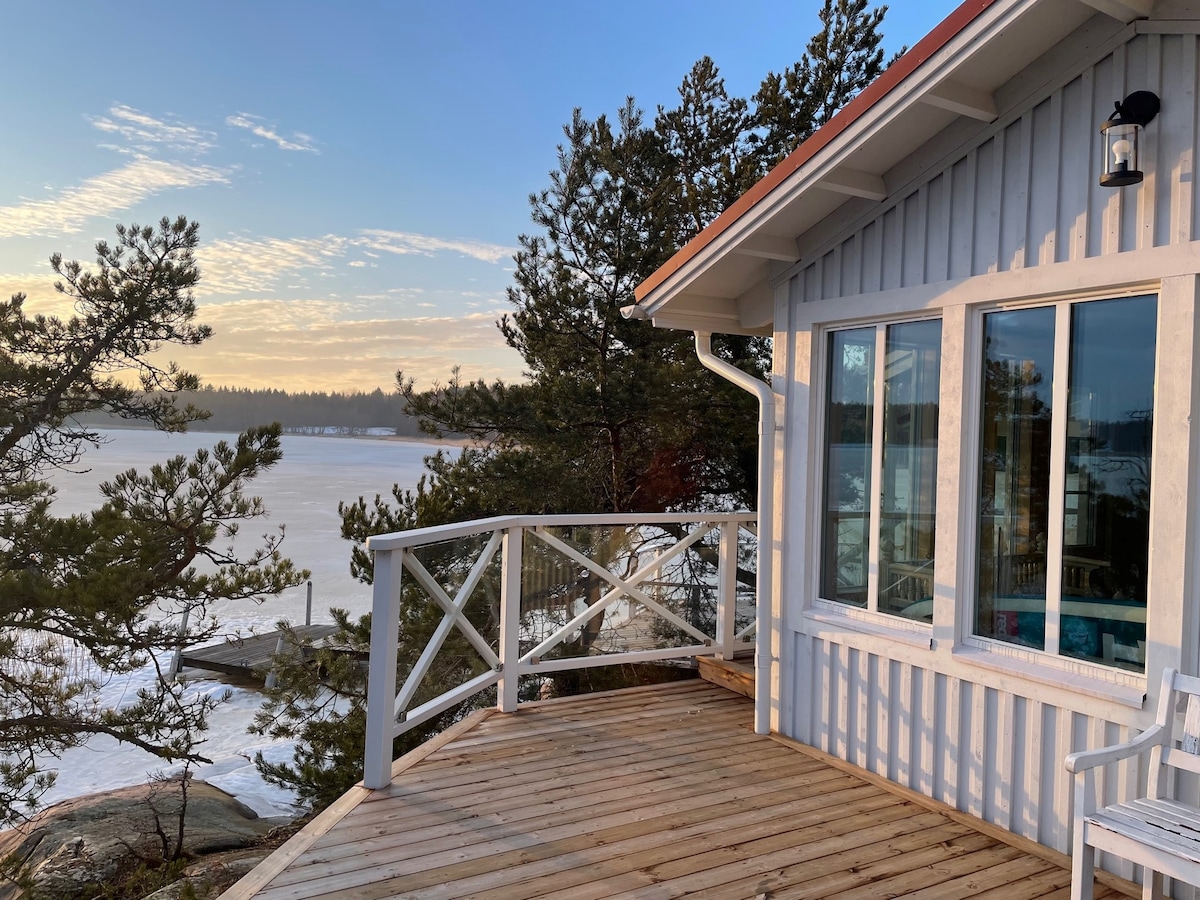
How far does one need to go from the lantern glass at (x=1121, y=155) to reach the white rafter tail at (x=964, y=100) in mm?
577

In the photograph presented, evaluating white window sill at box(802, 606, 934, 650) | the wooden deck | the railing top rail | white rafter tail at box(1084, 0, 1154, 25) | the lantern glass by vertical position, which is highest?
white rafter tail at box(1084, 0, 1154, 25)

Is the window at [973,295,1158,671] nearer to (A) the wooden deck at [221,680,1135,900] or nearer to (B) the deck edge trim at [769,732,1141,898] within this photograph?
(B) the deck edge trim at [769,732,1141,898]

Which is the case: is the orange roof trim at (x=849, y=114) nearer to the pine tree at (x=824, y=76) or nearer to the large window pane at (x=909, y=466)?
the large window pane at (x=909, y=466)

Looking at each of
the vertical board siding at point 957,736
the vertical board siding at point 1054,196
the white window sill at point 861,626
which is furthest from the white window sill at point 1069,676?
the vertical board siding at point 1054,196

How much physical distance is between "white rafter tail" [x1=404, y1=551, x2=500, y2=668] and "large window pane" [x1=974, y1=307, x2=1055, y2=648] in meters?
2.60

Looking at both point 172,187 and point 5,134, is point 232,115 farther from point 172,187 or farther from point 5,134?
point 5,134

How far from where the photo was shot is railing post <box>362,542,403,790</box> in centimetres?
357

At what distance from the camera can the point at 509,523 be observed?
4660mm

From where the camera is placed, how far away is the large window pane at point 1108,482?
2.85 m

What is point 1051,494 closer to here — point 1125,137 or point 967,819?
point 1125,137

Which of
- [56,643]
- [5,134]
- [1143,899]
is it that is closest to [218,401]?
[56,643]

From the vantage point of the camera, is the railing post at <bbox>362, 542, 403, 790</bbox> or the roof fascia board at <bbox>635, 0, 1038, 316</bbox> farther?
the railing post at <bbox>362, 542, 403, 790</bbox>

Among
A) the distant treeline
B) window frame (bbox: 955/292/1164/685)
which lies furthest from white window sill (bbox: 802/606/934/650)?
the distant treeline

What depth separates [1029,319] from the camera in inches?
128
